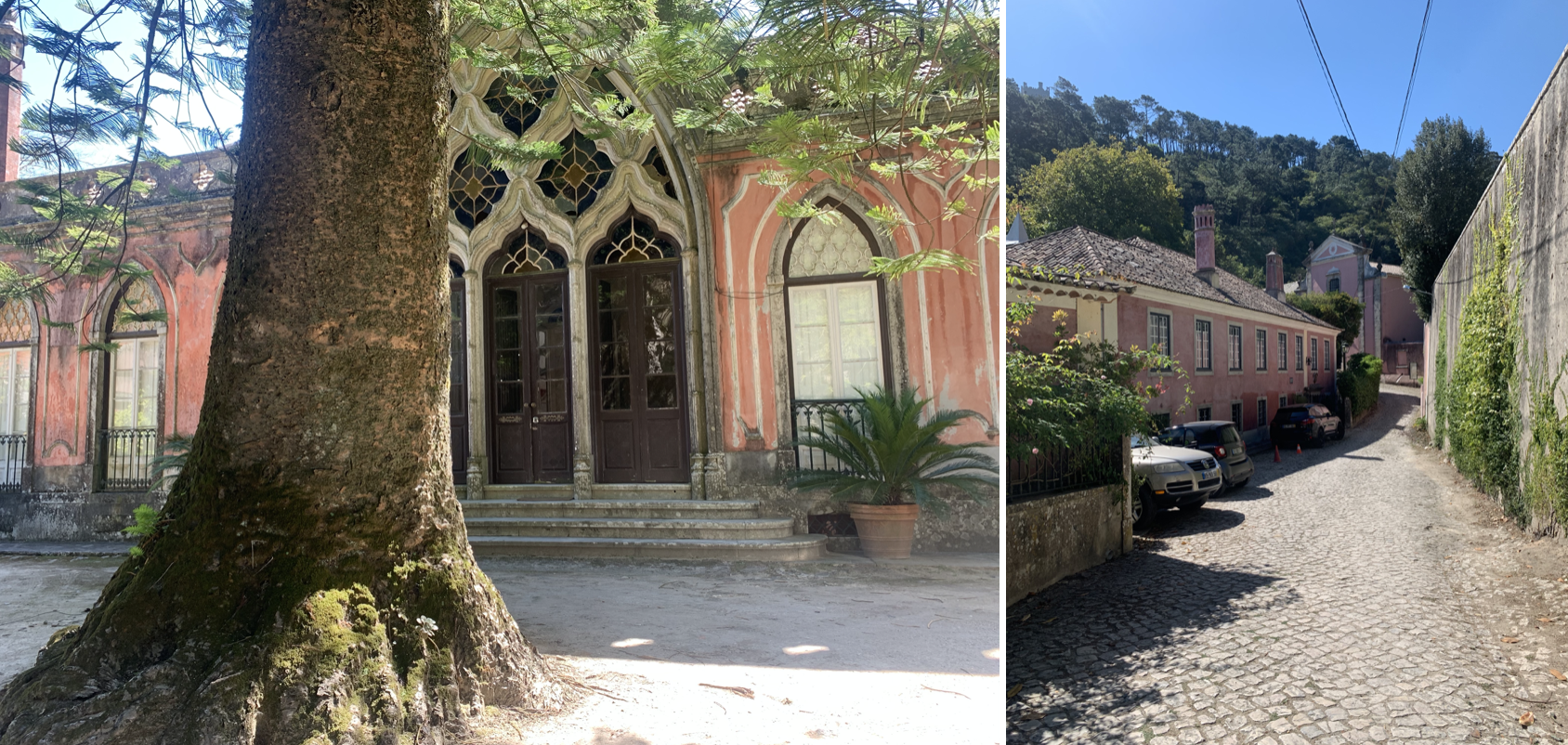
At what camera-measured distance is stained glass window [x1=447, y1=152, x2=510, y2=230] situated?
6.89 meters

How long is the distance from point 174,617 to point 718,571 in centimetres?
321

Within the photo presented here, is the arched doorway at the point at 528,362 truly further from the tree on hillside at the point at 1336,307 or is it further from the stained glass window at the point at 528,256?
the tree on hillside at the point at 1336,307

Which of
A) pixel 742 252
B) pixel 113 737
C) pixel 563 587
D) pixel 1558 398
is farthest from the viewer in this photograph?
pixel 742 252

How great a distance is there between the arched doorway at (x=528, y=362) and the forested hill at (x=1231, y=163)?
5644mm

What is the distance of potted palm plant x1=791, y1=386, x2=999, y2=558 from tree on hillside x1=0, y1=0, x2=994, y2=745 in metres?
3.03

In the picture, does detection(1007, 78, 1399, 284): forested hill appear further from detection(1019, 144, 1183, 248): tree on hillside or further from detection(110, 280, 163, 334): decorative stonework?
detection(110, 280, 163, 334): decorative stonework

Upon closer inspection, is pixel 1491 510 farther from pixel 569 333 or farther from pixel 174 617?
pixel 569 333

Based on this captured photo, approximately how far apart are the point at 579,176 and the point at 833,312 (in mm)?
2391

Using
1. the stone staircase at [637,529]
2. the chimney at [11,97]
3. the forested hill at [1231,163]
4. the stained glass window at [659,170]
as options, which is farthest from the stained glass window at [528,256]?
the forested hill at [1231,163]

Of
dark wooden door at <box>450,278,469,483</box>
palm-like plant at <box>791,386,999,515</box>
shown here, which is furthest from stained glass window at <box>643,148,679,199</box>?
palm-like plant at <box>791,386,999,515</box>

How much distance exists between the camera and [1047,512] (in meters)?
1.67

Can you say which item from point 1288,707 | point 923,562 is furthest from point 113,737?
point 923,562

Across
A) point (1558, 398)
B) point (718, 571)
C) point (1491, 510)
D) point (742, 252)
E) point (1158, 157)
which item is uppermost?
point (742, 252)

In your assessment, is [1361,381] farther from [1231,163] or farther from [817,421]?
[817,421]
